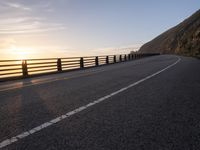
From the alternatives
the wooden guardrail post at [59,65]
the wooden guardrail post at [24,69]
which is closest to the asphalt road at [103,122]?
the wooden guardrail post at [24,69]

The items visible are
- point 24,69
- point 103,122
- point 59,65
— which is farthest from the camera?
point 59,65

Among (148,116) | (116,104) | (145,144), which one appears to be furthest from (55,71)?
(145,144)

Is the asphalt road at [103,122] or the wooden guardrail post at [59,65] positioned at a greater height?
the asphalt road at [103,122]

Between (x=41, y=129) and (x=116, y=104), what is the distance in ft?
8.29

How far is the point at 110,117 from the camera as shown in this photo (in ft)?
17.7

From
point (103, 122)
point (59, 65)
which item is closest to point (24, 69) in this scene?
point (59, 65)

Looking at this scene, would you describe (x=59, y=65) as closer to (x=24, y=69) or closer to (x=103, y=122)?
(x=24, y=69)

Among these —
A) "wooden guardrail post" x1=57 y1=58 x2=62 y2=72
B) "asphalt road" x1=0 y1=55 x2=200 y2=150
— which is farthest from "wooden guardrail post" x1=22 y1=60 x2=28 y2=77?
"asphalt road" x1=0 y1=55 x2=200 y2=150

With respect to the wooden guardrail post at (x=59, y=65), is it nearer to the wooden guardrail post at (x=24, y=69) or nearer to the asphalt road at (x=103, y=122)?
the wooden guardrail post at (x=24, y=69)

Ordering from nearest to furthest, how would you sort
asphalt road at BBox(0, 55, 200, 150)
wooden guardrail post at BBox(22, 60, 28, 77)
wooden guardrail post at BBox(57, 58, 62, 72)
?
asphalt road at BBox(0, 55, 200, 150), wooden guardrail post at BBox(22, 60, 28, 77), wooden guardrail post at BBox(57, 58, 62, 72)

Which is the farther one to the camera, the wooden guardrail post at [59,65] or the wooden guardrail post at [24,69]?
the wooden guardrail post at [59,65]

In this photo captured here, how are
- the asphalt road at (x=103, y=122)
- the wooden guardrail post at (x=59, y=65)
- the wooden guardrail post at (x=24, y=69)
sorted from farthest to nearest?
1. the wooden guardrail post at (x=59, y=65)
2. the wooden guardrail post at (x=24, y=69)
3. the asphalt road at (x=103, y=122)

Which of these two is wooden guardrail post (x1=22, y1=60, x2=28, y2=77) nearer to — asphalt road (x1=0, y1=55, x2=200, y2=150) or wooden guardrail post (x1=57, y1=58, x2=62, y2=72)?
wooden guardrail post (x1=57, y1=58, x2=62, y2=72)

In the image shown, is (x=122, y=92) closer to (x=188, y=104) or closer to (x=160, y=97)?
(x=160, y=97)
